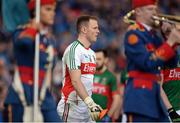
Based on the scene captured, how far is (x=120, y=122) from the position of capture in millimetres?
12078

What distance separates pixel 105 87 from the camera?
1157 centimetres

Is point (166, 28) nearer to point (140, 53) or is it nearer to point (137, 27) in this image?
point (140, 53)

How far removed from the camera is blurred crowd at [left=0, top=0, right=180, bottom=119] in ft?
58.1

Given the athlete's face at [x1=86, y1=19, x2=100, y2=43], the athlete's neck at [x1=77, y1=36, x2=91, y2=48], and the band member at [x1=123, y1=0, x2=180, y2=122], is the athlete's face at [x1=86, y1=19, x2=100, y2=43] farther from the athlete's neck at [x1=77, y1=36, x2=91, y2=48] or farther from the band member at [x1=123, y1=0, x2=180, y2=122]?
the band member at [x1=123, y1=0, x2=180, y2=122]

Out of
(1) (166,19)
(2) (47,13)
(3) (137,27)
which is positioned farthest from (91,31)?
(2) (47,13)

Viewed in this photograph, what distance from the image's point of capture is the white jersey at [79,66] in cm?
916

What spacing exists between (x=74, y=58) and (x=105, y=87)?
249cm

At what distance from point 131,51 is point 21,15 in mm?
1865

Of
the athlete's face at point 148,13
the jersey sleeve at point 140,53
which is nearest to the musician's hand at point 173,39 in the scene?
the jersey sleeve at point 140,53

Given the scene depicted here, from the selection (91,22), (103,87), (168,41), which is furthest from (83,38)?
(103,87)

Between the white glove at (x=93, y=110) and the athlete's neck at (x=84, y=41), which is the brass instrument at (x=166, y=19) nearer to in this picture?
the athlete's neck at (x=84, y=41)

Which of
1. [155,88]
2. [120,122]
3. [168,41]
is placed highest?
[168,41]

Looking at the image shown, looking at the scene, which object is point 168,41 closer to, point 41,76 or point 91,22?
point 91,22

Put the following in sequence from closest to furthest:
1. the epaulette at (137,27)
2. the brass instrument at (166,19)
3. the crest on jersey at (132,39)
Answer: the brass instrument at (166,19), the crest on jersey at (132,39), the epaulette at (137,27)
